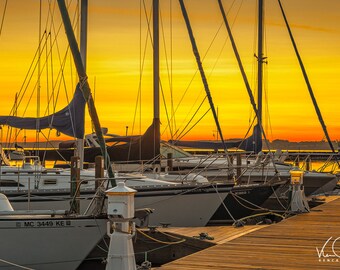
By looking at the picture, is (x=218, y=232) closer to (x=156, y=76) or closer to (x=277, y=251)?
(x=277, y=251)

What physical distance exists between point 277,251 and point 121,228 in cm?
366

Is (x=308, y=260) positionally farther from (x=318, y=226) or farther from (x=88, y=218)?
(x=88, y=218)

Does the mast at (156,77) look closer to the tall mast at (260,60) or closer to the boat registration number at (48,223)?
the tall mast at (260,60)

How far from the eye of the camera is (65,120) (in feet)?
77.8

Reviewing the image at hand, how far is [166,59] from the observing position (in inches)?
1308

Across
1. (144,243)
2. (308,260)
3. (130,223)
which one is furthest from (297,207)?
(130,223)

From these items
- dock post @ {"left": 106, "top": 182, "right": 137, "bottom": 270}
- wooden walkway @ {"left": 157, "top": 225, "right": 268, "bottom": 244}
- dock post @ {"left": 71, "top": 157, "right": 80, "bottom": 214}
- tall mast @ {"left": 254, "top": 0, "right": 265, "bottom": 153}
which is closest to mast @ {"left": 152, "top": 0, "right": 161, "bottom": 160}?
tall mast @ {"left": 254, "top": 0, "right": 265, "bottom": 153}

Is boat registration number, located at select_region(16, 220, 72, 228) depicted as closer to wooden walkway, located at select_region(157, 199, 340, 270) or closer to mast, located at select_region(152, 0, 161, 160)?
wooden walkway, located at select_region(157, 199, 340, 270)

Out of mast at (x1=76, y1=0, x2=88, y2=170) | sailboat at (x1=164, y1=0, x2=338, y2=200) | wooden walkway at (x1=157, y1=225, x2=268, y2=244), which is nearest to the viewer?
wooden walkway at (x1=157, y1=225, x2=268, y2=244)

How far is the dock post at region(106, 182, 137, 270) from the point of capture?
10.8 meters

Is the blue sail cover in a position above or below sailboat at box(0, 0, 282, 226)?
above

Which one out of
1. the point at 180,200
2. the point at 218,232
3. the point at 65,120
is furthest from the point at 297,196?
the point at 65,120

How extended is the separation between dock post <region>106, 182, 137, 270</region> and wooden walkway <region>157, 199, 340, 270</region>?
3.26ft

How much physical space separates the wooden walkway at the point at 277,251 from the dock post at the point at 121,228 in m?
0.99
